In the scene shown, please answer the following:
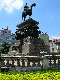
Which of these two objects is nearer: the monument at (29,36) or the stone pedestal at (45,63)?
the stone pedestal at (45,63)

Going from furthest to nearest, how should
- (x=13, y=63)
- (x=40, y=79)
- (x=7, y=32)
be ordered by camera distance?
(x=7, y=32), (x=13, y=63), (x=40, y=79)

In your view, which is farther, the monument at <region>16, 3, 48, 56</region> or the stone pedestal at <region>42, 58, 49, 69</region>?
the monument at <region>16, 3, 48, 56</region>

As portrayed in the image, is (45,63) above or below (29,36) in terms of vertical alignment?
below

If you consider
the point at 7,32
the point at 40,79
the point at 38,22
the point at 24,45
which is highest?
the point at 7,32

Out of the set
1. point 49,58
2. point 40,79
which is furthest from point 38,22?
point 40,79

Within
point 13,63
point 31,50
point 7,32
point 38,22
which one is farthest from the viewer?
point 7,32

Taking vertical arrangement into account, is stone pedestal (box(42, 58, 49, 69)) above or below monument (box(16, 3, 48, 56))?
below

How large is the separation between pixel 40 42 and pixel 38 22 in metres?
2.89

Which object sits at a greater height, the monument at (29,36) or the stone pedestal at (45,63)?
the monument at (29,36)

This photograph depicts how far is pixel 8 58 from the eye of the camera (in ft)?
75.0

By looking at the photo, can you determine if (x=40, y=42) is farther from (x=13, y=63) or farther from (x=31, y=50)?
(x=13, y=63)

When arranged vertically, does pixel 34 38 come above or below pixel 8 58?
above

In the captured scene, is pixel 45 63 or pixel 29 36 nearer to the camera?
pixel 45 63

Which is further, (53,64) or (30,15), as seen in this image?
(30,15)
